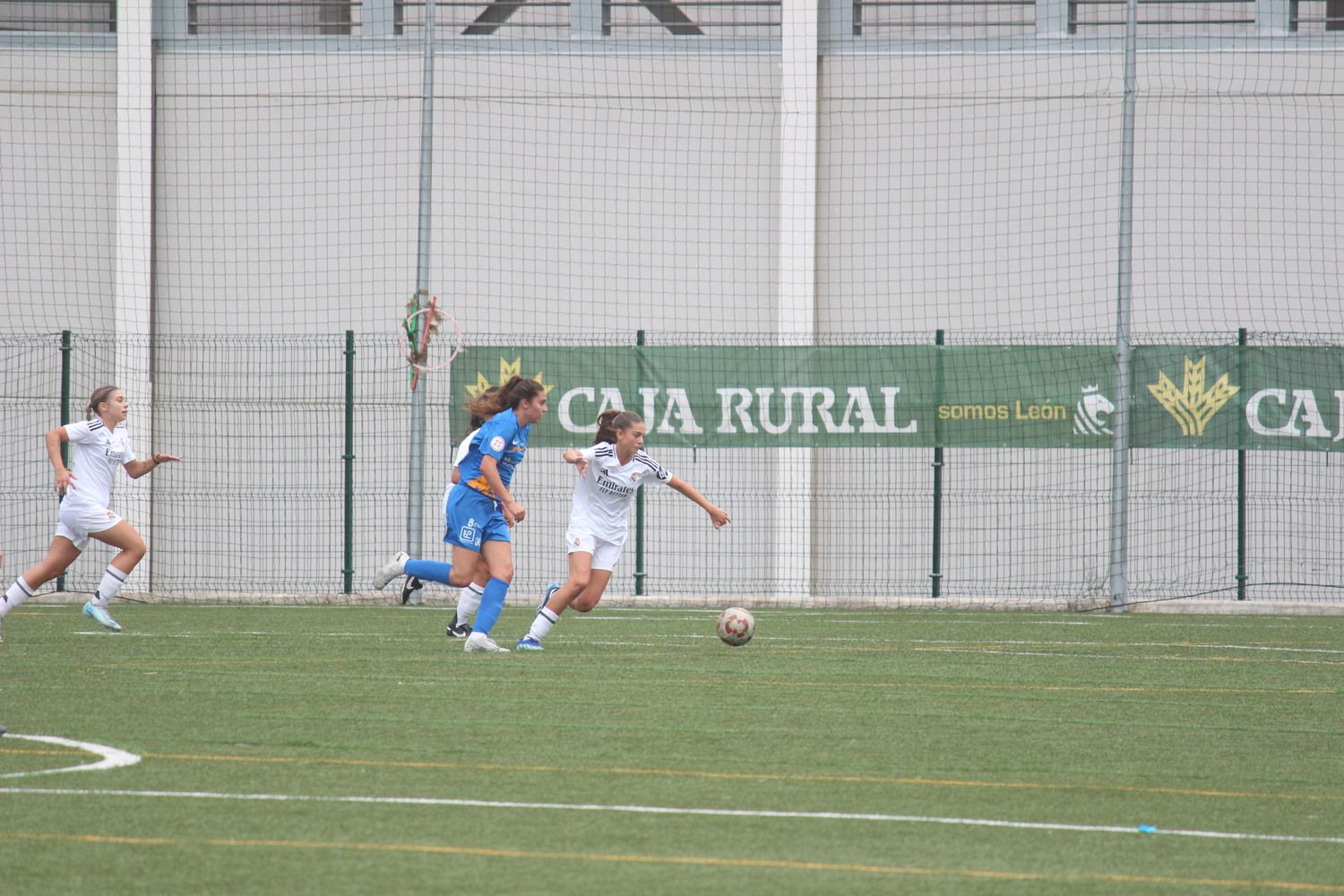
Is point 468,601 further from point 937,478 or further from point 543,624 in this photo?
point 937,478

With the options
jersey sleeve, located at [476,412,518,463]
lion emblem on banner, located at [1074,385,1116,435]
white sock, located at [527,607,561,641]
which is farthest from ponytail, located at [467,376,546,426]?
lion emblem on banner, located at [1074,385,1116,435]

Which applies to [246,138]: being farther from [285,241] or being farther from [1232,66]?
[1232,66]

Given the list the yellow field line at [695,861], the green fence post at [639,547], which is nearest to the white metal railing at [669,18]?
the green fence post at [639,547]

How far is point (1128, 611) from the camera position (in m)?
15.8

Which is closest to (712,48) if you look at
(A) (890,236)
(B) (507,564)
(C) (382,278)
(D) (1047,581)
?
(A) (890,236)

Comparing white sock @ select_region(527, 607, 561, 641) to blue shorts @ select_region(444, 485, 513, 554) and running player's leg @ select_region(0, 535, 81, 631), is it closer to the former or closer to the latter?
blue shorts @ select_region(444, 485, 513, 554)

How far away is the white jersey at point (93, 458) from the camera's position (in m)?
11.9

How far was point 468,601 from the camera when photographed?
11828 mm

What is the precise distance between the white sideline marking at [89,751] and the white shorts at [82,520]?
4.87 metres

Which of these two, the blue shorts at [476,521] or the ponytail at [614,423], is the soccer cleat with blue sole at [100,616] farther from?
the ponytail at [614,423]

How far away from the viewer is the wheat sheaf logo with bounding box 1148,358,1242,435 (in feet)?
51.2

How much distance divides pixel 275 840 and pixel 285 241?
48.4ft

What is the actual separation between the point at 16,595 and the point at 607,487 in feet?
14.4

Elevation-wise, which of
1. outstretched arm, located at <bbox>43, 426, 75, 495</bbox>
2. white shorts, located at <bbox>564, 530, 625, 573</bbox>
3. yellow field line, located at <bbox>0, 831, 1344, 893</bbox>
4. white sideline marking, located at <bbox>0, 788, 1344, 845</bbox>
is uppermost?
outstretched arm, located at <bbox>43, 426, 75, 495</bbox>
